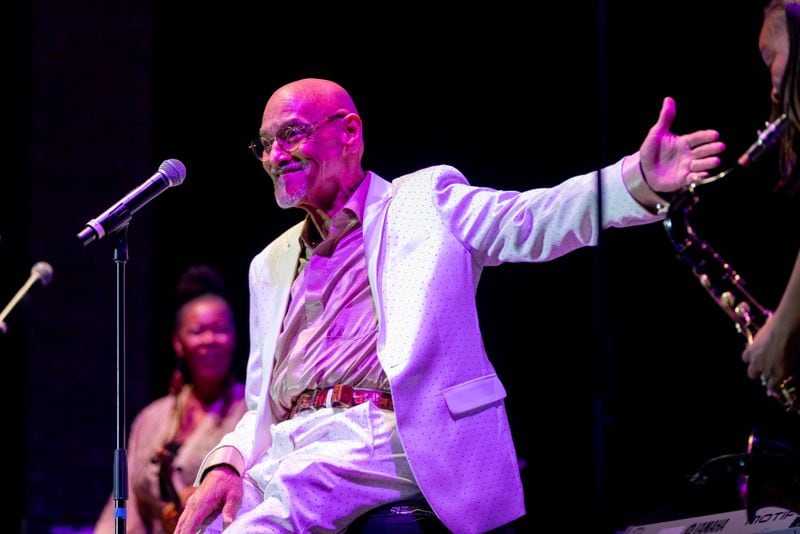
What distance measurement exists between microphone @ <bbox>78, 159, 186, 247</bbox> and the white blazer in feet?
1.82

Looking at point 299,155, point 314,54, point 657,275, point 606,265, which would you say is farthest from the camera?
point 314,54

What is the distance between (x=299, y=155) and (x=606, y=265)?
1406 mm

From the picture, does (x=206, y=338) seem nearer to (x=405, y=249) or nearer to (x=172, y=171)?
(x=172, y=171)

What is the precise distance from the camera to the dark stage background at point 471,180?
3.16 meters

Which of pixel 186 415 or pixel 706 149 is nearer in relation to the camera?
pixel 706 149

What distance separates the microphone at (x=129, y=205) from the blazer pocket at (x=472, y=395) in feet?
3.10

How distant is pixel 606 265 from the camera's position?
2.10 meters

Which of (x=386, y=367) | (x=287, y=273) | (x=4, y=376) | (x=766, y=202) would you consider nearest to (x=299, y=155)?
(x=287, y=273)

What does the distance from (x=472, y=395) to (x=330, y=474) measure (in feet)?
1.39

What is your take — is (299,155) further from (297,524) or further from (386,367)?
(297,524)

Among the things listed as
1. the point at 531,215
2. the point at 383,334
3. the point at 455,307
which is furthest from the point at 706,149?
the point at 383,334

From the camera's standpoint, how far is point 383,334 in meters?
2.88

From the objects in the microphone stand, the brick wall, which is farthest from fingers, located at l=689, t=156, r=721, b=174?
the brick wall

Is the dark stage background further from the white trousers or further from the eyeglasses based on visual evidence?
the eyeglasses
